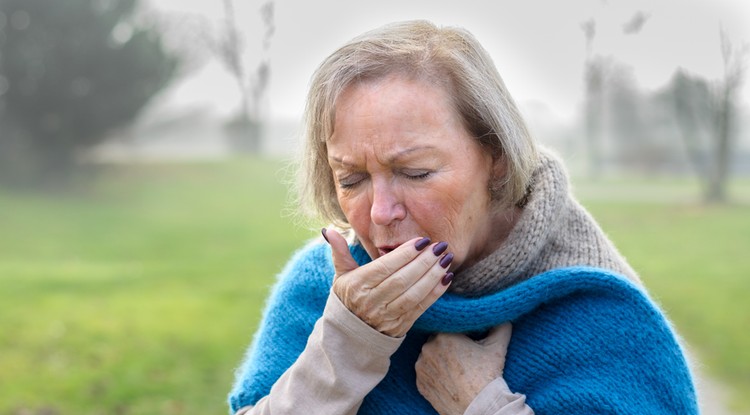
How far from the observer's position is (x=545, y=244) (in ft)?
6.72

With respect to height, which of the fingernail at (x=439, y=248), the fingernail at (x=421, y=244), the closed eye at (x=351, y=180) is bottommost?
the fingernail at (x=439, y=248)

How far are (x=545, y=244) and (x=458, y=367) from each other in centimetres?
39

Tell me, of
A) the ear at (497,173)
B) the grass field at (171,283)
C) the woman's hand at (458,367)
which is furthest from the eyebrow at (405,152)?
the grass field at (171,283)

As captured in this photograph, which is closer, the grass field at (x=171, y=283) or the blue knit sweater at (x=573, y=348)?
the blue knit sweater at (x=573, y=348)

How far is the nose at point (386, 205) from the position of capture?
186cm

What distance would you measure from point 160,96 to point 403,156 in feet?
52.7

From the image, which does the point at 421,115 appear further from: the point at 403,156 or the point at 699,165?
the point at 699,165

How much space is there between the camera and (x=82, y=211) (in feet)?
50.6

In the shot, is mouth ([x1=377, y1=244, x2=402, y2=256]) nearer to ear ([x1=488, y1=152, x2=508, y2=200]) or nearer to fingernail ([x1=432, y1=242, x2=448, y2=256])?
fingernail ([x1=432, y1=242, x2=448, y2=256])

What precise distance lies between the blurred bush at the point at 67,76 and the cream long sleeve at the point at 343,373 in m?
15.4

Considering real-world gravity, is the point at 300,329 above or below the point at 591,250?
above

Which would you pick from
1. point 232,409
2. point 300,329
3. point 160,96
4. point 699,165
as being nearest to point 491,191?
point 300,329

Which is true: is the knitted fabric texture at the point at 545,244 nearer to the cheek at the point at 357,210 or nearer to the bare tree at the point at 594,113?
the cheek at the point at 357,210

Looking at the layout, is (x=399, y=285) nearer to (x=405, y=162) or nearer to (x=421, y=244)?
(x=421, y=244)
